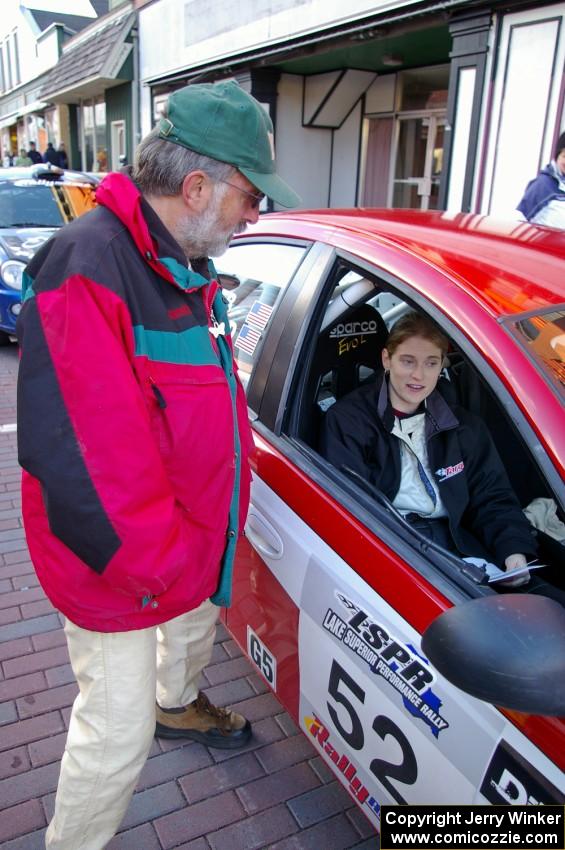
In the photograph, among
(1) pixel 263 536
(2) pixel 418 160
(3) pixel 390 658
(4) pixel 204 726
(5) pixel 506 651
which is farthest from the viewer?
(2) pixel 418 160

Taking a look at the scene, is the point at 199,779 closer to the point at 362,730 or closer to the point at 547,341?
the point at 362,730

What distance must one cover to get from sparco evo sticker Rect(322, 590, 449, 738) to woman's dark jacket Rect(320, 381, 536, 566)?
499 millimetres

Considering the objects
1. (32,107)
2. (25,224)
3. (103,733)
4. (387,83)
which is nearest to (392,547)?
(103,733)

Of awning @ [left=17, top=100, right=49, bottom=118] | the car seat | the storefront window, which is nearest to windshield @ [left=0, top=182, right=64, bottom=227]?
the car seat

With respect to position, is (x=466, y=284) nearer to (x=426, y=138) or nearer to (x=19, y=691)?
(x=19, y=691)

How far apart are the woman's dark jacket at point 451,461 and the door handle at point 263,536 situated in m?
0.27

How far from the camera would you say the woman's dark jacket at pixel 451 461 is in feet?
6.66

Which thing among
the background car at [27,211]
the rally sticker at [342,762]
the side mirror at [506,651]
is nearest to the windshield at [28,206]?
the background car at [27,211]

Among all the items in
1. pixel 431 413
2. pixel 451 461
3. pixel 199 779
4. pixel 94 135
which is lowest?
pixel 199 779

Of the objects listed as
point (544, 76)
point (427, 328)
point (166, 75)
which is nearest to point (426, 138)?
point (544, 76)

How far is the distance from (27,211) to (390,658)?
23.8ft

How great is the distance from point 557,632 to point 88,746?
3.67 feet

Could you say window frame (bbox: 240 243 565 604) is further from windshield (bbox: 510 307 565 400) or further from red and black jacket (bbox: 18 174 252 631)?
red and black jacket (bbox: 18 174 252 631)

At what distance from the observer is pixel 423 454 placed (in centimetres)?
207
